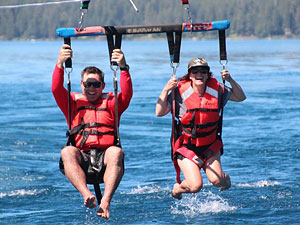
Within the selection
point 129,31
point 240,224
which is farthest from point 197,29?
point 240,224

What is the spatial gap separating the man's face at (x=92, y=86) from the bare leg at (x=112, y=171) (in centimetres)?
80

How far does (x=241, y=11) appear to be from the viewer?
197 meters

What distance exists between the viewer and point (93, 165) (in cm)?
953

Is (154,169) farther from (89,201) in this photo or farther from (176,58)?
(89,201)

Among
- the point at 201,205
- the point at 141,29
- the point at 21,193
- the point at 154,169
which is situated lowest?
the point at 154,169

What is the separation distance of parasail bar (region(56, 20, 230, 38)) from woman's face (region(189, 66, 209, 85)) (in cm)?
61

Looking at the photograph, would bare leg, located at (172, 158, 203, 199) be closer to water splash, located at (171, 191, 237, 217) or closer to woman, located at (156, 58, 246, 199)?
woman, located at (156, 58, 246, 199)

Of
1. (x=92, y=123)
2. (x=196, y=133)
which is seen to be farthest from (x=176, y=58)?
(x=92, y=123)

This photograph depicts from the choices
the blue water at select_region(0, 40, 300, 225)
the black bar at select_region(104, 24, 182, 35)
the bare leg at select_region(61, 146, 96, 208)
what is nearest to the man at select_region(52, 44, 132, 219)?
the bare leg at select_region(61, 146, 96, 208)

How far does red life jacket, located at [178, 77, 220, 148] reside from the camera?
1012 centimetres

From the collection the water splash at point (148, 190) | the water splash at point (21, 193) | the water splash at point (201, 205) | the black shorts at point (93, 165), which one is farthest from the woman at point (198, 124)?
the water splash at point (21, 193)

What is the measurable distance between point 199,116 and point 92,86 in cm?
165

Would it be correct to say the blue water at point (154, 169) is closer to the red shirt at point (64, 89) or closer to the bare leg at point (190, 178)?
the bare leg at point (190, 178)

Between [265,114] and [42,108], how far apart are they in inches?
417
